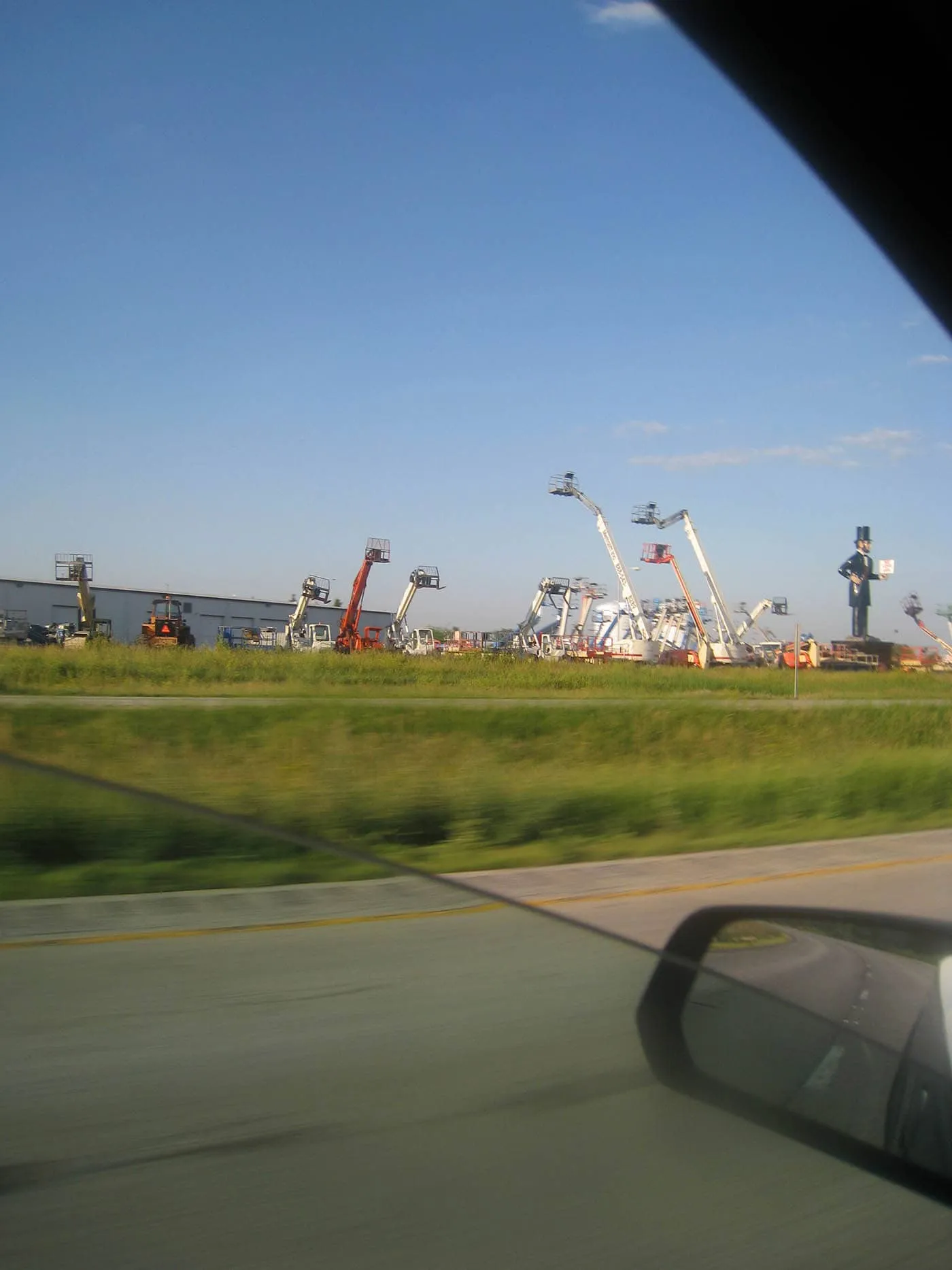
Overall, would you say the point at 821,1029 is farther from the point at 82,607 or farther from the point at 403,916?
the point at 82,607

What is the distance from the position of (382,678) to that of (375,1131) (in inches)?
1191

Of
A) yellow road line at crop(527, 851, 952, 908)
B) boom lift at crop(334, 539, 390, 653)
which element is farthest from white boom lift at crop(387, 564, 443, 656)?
yellow road line at crop(527, 851, 952, 908)

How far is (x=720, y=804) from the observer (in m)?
12.3

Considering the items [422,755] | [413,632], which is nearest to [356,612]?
[413,632]

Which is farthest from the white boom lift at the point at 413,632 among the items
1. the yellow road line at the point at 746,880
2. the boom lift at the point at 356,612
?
the yellow road line at the point at 746,880

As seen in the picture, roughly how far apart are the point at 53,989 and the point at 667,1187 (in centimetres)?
294

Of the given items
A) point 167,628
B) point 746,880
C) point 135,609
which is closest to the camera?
point 746,880

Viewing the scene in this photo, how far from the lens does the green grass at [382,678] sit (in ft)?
90.1

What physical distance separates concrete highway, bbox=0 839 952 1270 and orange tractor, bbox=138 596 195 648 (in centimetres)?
3306

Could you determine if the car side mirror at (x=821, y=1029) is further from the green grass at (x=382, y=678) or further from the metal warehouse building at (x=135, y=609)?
the metal warehouse building at (x=135, y=609)

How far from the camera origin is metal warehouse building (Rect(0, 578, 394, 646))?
1722 inches

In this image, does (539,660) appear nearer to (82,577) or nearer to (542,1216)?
(82,577)

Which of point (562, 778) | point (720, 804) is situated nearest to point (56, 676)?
point (562, 778)

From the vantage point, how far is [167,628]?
40.5 metres
